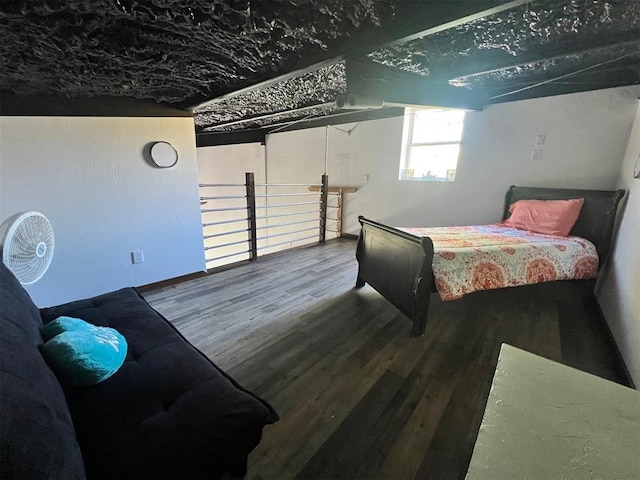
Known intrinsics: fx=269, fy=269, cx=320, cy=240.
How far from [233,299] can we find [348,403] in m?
1.57

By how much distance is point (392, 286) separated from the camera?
2350 mm

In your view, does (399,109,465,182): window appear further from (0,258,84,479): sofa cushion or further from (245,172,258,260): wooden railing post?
(0,258,84,479): sofa cushion

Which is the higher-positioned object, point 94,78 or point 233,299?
point 94,78

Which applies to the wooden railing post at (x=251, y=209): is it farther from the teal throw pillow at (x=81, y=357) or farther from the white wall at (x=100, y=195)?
the teal throw pillow at (x=81, y=357)

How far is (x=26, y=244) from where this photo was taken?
1210 mm

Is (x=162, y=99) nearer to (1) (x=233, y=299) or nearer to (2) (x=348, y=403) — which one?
(1) (x=233, y=299)

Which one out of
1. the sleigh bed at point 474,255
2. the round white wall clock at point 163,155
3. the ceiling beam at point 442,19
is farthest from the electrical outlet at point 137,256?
the ceiling beam at point 442,19

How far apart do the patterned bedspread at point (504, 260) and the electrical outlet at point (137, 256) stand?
2.75 m

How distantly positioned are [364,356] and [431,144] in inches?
131

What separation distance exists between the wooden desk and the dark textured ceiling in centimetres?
143

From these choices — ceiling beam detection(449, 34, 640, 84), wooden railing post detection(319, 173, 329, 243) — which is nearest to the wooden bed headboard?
ceiling beam detection(449, 34, 640, 84)

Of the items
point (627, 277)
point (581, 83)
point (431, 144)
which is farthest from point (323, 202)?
point (627, 277)

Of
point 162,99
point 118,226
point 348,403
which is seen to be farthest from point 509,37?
point 118,226

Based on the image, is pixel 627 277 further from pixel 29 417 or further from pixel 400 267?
pixel 29 417
